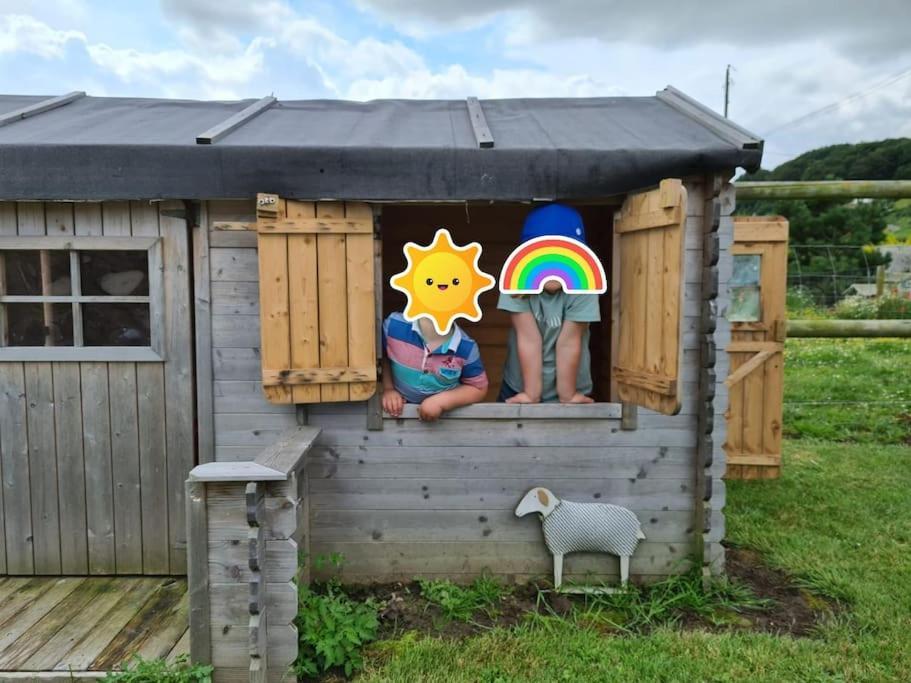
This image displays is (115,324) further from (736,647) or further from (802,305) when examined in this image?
(802,305)

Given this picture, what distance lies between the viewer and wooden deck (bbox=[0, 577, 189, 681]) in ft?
9.36

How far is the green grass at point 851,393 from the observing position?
6859 mm

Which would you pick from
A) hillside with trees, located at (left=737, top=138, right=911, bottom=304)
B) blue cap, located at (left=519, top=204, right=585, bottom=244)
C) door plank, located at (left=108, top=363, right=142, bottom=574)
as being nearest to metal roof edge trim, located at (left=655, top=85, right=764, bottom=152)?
blue cap, located at (left=519, top=204, right=585, bottom=244)

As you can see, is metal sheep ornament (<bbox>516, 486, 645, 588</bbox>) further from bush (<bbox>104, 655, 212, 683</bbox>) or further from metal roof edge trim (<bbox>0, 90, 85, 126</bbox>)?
metal roof edge trim (<bbox>0, 90, 85, 126</bbox>)

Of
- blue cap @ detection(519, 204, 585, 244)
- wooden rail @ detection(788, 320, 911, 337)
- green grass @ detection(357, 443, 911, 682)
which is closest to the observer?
green grass @ detection(357, 443, 911, 682)

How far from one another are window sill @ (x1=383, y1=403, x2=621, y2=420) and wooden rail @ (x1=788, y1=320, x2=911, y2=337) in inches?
102

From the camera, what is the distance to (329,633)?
2959 mm

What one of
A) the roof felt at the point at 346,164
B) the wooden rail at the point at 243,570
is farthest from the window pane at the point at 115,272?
the wooden rail at the point at 243,570

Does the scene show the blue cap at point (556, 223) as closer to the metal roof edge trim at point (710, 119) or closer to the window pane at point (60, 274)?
the metal roof edge trim at point (710, 119)

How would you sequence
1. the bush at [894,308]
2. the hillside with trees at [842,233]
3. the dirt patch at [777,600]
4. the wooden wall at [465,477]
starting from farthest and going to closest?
the hillside with trees at [842,233], the bush at [894,308], the wooden wall at [465,477], the dirt patch at [777,600]

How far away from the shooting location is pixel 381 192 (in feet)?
10.5

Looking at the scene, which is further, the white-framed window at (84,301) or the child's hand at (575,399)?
the child's hand at (575,399)

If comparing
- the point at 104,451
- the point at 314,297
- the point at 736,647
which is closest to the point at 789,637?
the point at 736,647

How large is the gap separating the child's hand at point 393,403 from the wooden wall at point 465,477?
0.22ft
